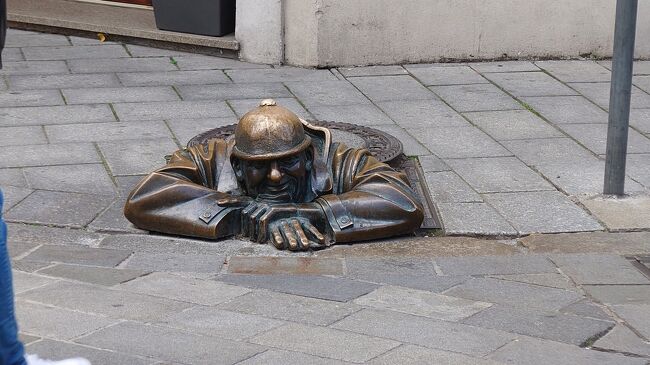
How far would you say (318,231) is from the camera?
18.5 ft

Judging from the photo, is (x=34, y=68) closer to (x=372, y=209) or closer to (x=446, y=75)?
(x=446, y=75)

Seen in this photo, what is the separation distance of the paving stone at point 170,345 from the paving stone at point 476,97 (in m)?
4.17

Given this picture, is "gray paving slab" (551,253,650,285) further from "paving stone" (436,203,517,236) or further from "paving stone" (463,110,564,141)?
"paving stone" (463,110,564,141)

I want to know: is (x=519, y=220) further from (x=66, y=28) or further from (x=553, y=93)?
(x=66, y=28)

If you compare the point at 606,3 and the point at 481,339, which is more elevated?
the point at 606,3

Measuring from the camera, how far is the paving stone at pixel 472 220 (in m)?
5.83

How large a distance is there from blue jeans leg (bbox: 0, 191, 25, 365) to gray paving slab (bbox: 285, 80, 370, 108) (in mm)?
4953

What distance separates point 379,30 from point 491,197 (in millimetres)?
3265

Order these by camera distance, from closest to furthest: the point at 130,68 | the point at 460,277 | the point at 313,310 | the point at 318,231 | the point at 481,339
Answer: the point at 481,339 → the point at 313,310 → the point at 460,277 → the point at 318,231 → the point at 130,68

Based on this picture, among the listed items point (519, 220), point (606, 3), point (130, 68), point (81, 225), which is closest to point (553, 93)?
point (606, 3)

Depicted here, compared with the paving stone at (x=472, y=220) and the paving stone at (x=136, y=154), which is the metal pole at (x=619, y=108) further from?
the paving stone at (x=136, y=154)

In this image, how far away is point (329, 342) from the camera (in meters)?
4.32

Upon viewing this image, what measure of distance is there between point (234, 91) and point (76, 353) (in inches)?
179

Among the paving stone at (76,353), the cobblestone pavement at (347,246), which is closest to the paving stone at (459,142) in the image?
the cobblestone pavement at (347,246)
